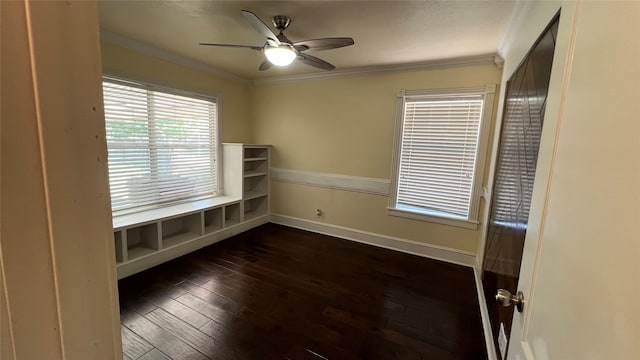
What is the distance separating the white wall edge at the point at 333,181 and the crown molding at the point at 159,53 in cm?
169

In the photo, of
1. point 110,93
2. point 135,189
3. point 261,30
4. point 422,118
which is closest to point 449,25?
point 422,118

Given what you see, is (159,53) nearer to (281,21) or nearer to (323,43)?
(281,21)

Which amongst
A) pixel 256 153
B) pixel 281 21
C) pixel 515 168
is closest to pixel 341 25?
pixel 281 21

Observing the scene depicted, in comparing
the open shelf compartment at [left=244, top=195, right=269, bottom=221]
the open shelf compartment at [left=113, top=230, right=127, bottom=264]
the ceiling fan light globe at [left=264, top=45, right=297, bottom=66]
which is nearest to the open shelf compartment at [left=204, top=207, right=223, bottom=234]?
the open shelf compartment at [left=244, top=195, right=269, bottom=221]

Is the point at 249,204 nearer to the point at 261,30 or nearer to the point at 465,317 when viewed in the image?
the point at 261,30

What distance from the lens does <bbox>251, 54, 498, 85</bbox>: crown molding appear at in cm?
284

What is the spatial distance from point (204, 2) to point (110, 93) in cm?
154

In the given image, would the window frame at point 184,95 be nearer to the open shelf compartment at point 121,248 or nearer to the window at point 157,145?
the window at point 157,145

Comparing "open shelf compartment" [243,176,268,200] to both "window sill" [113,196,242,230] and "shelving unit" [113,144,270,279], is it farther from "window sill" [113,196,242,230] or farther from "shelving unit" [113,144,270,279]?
"window sill" [113,196,242,230]

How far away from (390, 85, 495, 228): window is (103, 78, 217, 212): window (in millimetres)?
2714

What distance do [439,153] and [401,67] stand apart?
3.83 feet

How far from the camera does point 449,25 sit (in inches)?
85.0

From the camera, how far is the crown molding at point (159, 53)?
2.61 m

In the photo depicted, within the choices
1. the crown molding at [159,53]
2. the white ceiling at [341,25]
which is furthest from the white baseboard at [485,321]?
the crown molding at [159,53]
